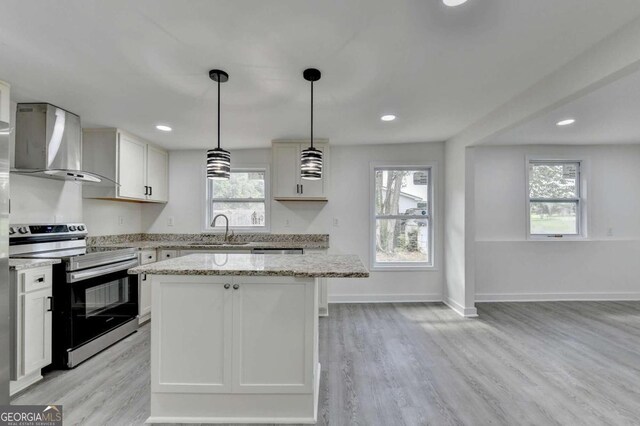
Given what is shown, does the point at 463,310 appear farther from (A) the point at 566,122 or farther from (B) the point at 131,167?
(B) the point at 131,167

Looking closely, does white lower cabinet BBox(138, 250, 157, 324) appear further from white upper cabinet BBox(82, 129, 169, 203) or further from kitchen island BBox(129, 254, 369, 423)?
kitchen island BBox(129, 254, 369, 423)

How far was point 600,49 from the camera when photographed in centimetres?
184

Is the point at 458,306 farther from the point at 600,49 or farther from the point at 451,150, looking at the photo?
the point at 600,49

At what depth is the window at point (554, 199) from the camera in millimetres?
4445

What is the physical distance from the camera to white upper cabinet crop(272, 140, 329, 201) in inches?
155

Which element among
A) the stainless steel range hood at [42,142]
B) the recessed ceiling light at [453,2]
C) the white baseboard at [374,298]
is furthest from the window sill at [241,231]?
the recessed ceiling light at [453,2]

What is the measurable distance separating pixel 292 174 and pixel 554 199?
12.8 feet

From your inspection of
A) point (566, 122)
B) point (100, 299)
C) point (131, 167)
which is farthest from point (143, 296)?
point (566, 122)

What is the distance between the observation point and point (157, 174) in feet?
13.6

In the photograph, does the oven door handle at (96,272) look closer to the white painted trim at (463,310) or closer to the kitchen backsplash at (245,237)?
the kitchen backsplash at (245,237)

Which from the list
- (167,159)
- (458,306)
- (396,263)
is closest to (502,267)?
(458,306)

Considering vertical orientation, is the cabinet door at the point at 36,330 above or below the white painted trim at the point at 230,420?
above

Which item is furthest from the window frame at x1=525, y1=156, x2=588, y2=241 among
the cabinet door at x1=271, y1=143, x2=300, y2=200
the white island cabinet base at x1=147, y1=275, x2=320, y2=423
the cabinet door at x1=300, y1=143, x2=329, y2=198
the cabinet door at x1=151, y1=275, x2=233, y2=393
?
the cabinet door at x1=151, y1=275, x2=233, y2=393

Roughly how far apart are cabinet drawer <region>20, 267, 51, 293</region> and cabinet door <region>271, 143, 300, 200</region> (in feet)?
7.77
